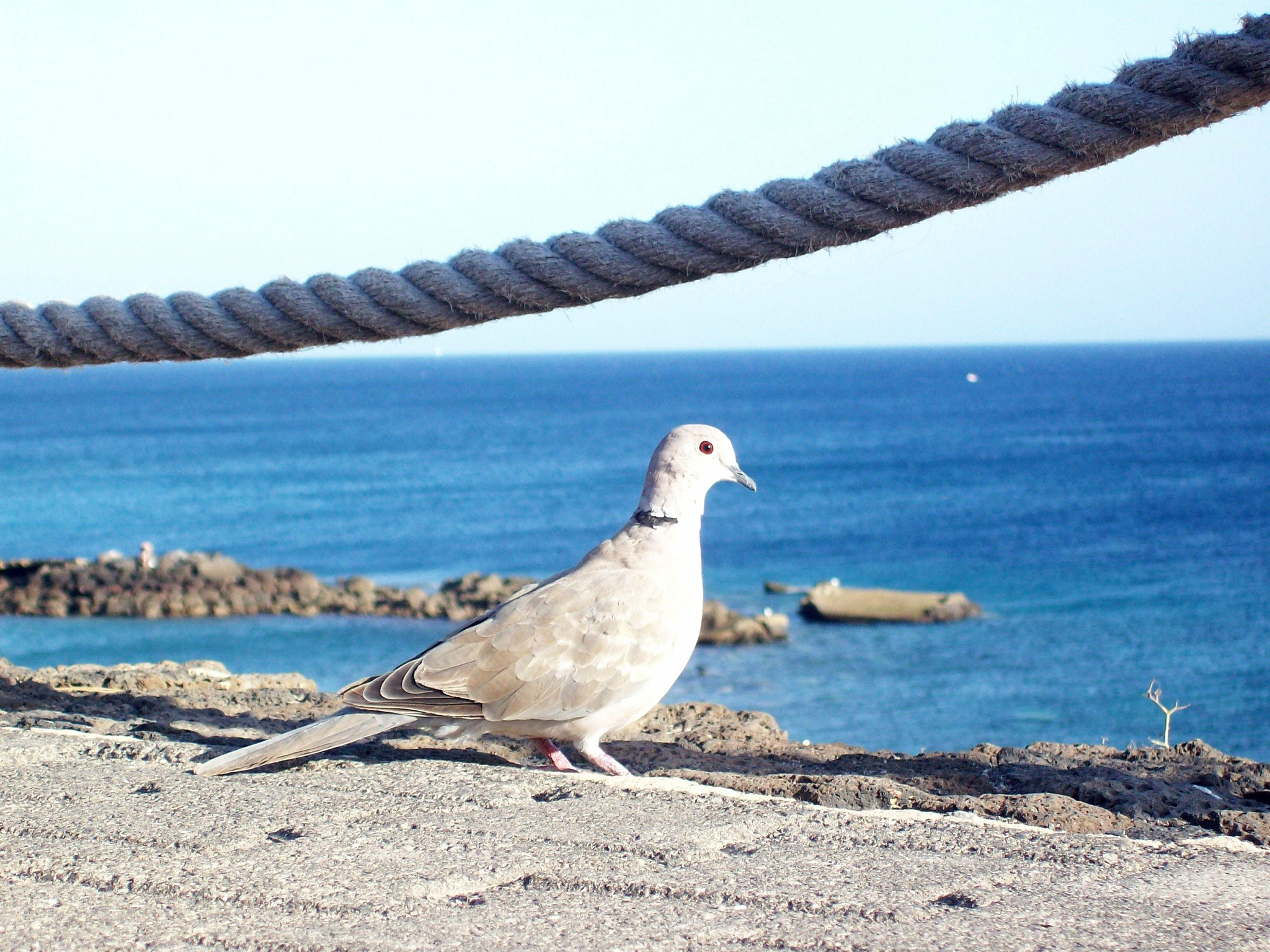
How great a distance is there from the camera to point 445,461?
77000 millimetres

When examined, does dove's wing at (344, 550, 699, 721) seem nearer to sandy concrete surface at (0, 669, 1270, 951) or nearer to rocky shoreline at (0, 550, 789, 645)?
sandy concrete surface at (0, 669, 1270, 951)

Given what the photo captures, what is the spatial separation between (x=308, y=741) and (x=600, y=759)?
99cm

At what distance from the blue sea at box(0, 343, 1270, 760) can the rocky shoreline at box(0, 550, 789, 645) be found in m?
0.81

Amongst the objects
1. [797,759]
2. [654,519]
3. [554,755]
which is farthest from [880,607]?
[554,755]

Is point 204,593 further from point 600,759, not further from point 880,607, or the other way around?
point 600,759

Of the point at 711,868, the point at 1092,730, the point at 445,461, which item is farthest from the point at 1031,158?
the point at 445,461

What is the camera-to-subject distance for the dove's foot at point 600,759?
13.6ft

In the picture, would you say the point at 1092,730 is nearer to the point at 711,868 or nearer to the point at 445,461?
the point at 711,868

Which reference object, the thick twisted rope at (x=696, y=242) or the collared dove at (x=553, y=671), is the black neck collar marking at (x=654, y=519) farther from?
the thick twisted rope at (x=696, y=242)

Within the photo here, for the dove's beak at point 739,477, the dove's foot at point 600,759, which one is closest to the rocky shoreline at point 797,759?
the dove's foot at point 600,759

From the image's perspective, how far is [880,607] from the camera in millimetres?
34125

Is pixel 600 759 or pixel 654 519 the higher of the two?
pixel 654 519

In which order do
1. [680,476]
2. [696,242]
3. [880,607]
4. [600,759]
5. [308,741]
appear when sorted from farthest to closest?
[880,607]
[680,476]
[600,759]
[308,741]
[696,242]

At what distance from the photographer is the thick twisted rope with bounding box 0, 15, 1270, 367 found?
3.40 metres
